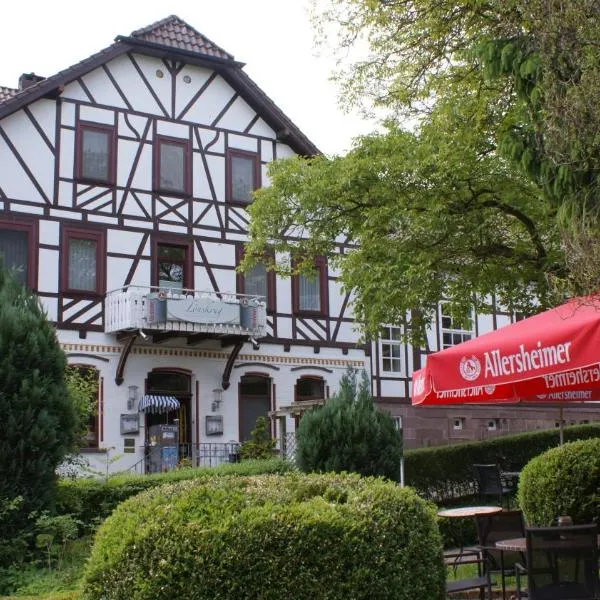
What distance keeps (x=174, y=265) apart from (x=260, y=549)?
20048 millimetres

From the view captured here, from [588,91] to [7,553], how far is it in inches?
300

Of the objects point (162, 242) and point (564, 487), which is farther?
point (162, 242)

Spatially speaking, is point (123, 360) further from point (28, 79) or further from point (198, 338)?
point (28, 79)

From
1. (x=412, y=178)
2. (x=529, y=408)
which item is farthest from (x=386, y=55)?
(x=529, y=408)

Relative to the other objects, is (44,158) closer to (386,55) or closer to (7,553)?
(386,55)

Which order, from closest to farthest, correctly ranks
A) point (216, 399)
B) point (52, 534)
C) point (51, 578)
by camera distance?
point (51, 578) → point (52, 534) → point (216, 399)

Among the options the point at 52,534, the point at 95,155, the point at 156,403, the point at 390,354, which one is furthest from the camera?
the point at 390,354

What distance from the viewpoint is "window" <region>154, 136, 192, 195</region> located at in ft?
85.4

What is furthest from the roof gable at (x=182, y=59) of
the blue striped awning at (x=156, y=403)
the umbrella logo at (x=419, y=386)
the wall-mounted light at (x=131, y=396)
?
the umbrella logo at (x=419, y=386)

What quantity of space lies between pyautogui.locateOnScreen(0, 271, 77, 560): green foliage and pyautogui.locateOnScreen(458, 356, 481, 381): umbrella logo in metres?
5.07

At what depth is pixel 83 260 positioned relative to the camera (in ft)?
80.5

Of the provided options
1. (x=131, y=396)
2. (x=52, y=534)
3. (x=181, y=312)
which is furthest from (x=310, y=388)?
(x=52, y=534)

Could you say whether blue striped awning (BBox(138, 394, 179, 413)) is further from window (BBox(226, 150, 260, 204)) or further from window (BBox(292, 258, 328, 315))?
window (BBox(226, 150, 260, 204))

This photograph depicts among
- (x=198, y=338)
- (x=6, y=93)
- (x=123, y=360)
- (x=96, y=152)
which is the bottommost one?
(x=123, y=360)
